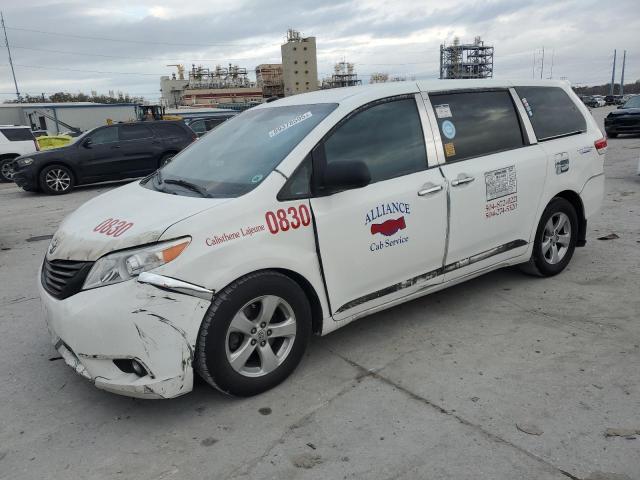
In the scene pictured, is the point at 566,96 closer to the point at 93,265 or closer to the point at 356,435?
the point at 356,435

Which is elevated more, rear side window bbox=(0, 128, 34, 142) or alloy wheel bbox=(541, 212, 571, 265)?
rear side window bbox=(0, 128, 34, 142)

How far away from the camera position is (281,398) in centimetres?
314

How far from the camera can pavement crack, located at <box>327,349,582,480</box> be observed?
2477 mm

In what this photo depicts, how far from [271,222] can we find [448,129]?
1662 mm

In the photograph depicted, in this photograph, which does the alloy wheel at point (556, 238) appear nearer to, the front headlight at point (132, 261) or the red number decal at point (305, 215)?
the red number decal at point (305, 215)

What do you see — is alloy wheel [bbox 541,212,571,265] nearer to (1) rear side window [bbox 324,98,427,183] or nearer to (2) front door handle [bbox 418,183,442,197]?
(2) front door handle [bbox 418,183,442,197]

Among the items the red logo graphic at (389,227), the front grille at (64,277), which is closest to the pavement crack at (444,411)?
the red logo graphic at (389,227)

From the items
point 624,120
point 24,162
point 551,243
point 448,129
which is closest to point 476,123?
point 448,129

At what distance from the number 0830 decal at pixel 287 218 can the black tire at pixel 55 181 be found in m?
11.0

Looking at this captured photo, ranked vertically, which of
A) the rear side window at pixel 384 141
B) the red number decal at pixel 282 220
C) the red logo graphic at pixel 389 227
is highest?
the rear side window at pixel 384 141

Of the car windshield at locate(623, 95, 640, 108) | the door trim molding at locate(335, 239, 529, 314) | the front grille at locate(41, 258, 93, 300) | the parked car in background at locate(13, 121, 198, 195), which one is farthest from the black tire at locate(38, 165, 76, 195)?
the car windshield at locate(623, 95, 640, 108)

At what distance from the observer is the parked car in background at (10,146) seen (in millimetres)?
15586

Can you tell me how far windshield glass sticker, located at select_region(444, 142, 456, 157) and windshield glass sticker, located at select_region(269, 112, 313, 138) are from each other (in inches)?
40.9

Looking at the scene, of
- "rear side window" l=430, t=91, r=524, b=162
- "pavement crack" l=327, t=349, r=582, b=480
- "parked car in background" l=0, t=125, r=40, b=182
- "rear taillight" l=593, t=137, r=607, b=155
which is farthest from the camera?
"parked car in background" l=0, t=125, r=40, b=182
